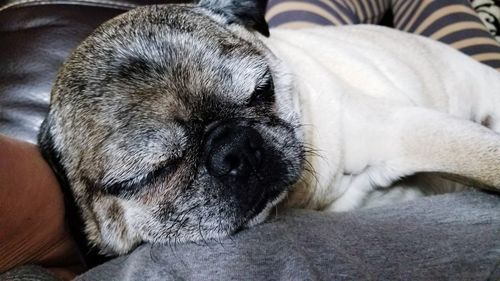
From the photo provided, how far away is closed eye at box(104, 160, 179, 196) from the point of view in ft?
2.80

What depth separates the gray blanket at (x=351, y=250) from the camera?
654 mm

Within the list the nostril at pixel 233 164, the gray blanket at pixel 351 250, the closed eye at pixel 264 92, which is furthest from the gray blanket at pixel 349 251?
the closed eye at pixel 264 92

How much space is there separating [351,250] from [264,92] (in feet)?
1.23

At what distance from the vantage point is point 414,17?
1781 mm

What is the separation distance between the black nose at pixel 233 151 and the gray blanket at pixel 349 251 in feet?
0.34

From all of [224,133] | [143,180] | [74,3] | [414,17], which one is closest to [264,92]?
[224,133]

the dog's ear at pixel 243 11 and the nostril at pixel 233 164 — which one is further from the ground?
the dog's ear at pixel 243 11

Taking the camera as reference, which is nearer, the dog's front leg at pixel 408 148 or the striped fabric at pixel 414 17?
the dog's front leg at pixel 408 148

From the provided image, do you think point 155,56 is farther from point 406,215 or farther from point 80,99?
point 406,215

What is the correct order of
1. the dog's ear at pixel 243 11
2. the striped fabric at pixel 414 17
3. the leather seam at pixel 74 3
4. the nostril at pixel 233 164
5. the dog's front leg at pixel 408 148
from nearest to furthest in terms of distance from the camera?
the nostril at pixel 233 164 → the dog's front leg at pixel 408 148 → the dog's ear at pixel 243 11 → the leather seam at pixel 74 3 → the striped fabric at pixel 414 17

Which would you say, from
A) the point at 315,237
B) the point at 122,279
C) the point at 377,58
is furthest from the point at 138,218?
the point at 377,58

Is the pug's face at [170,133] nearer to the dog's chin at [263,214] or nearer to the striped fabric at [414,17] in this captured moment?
the dog's chin at [263,214]

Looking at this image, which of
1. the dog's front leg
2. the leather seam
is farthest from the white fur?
the leather seam

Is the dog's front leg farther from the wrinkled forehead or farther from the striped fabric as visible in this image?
the striped fabric
